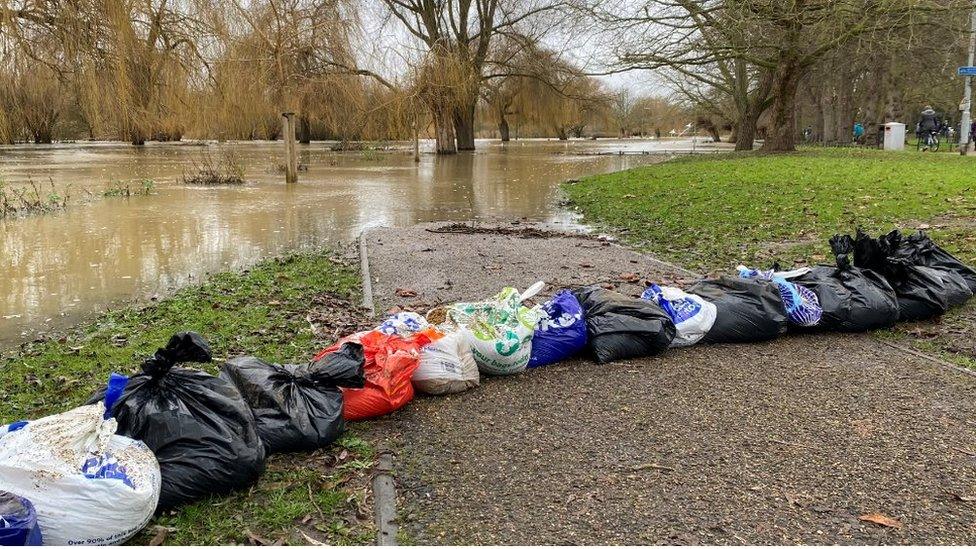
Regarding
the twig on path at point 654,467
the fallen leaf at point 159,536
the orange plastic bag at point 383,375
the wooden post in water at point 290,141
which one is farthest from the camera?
the wooden post in water at point 290,141

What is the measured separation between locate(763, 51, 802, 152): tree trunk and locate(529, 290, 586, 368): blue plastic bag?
67.2 ft

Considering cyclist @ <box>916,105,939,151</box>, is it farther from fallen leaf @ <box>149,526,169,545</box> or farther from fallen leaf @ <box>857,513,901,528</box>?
fallen leaf @ <box>149,526,169,545</box>

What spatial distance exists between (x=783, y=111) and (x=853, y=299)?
20.4 metres

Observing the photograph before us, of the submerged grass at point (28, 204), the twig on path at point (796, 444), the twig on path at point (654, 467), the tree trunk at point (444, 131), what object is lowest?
the twig on path at point (654, 467)

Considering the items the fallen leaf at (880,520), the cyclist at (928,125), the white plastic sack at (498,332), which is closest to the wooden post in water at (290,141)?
the white plastic sack at (498,332)

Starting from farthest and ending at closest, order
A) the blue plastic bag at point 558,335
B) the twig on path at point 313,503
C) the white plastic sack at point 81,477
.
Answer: the blue plastic bag at point 558,335
the twig on path at point 313,503
the white plastic sack at point 81,477

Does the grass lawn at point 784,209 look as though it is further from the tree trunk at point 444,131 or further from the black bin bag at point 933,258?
the tree trunk at point 444,131

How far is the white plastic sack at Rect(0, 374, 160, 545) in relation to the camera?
8.29 feet

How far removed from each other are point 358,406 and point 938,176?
13586 millimetres

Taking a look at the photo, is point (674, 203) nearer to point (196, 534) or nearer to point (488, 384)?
point (488, 384)

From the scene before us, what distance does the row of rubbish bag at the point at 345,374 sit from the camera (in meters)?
2.60

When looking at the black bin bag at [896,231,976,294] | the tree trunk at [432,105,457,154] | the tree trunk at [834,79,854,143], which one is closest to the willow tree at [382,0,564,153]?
the tree trunk at [432,105,457,154]

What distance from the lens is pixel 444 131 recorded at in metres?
34.3

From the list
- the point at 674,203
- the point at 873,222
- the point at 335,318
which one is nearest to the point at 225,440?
the point at 335,318
